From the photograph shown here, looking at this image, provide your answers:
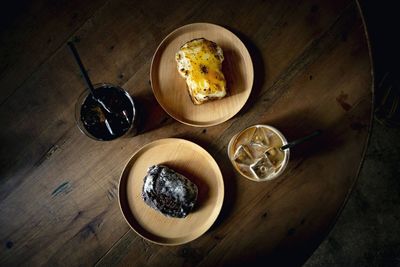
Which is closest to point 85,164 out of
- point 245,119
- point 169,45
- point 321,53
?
point 169,45

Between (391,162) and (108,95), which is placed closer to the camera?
(108,95)

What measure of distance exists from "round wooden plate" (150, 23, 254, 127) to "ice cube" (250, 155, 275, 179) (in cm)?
28

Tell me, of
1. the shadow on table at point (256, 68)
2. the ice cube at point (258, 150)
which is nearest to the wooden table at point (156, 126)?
the shadow on table at point (256, 68)

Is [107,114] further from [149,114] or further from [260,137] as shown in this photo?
[260,137]

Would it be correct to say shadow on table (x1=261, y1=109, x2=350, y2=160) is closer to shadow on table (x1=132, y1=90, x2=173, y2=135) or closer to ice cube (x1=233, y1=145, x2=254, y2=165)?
ice cube (x1=233, y1=145, x2=254, y2=165)

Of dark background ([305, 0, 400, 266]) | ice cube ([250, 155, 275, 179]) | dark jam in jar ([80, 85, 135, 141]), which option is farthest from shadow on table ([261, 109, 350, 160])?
dark background ([305, 0, 400, 266])

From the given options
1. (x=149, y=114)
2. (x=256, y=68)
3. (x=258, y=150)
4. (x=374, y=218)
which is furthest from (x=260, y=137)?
(x=374, y=218)

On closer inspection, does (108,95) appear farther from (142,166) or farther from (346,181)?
(346,181)

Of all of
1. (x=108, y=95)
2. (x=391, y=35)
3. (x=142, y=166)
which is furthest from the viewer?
(x=391, y=35)

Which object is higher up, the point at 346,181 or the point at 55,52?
the point at 55,52

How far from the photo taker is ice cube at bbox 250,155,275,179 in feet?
4.91

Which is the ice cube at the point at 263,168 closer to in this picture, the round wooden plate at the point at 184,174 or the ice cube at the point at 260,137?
the ice cube at the point at 260,137

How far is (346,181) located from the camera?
1.49 meters

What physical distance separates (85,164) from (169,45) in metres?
0.77
